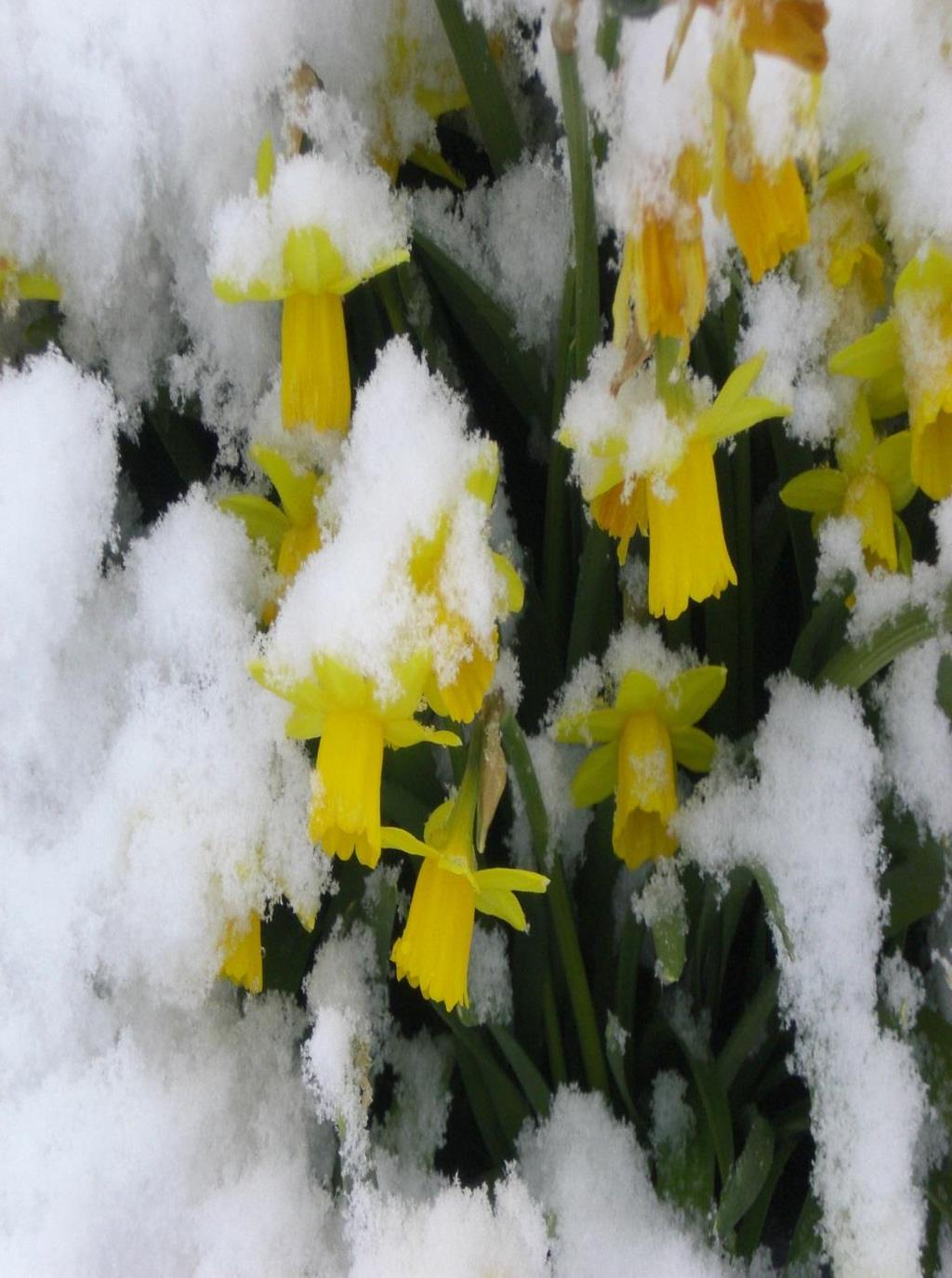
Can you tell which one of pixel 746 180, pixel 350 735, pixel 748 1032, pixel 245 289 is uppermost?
pixel 245 289

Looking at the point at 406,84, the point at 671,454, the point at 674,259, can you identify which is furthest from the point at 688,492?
the point at 406,84

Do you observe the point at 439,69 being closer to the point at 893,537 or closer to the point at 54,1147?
the point at 893,537

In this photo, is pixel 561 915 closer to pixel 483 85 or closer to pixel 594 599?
Result: pixel 594 599

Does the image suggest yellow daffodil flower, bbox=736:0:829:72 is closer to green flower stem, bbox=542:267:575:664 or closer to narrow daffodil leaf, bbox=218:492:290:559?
green flower stem, bbox=542:267:575:664

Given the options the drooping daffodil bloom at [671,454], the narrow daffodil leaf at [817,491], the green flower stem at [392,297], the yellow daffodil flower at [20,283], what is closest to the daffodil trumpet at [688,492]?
the drooping daffodil bloom at [671,454]

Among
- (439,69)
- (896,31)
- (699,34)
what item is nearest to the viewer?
(699,34)

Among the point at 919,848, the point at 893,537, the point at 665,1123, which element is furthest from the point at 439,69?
the point at 665,1123

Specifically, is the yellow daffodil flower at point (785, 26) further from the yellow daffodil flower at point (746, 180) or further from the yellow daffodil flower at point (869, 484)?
the yellow daffodil flower at point (869, 484)
